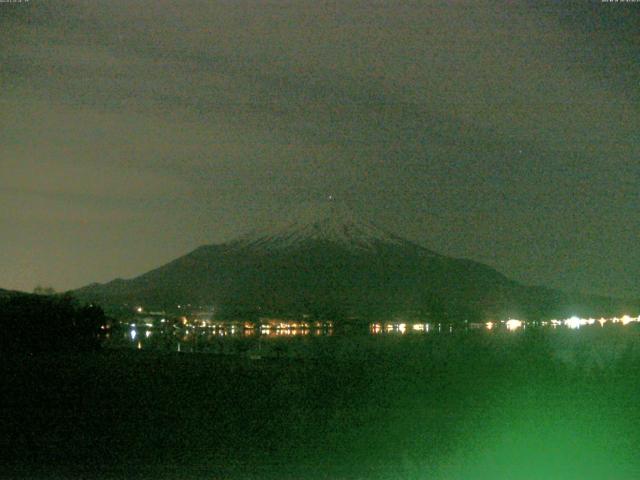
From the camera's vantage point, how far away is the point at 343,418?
669 inches

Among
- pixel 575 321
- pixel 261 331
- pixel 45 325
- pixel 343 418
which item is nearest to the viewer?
pixel 343 418

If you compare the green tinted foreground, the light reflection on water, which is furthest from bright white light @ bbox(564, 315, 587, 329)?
the green tinted foreground

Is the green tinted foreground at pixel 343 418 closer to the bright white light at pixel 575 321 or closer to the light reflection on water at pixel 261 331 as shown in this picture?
the light reflection on water at pixel 261 331

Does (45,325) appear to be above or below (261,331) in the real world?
above

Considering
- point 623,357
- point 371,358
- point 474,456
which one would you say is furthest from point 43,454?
point 623,357

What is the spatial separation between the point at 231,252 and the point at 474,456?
97.9 m

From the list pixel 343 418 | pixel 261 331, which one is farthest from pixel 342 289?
pixel 343 418

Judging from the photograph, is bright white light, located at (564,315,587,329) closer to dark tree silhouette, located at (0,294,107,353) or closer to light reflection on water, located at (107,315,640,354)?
→ light reflection on water, located at (107,315,640,354)

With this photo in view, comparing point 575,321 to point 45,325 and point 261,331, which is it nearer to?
point 261,331

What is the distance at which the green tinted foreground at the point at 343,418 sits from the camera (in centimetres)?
1303

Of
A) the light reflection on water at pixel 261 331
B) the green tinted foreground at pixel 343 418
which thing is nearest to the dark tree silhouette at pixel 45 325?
the light reflection on water at pixel 261 331

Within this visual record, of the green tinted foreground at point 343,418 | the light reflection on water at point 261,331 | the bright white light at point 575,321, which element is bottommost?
the green tinted foreground at point 343,418

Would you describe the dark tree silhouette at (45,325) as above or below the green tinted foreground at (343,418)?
above

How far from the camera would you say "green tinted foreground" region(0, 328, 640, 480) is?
1303cm
